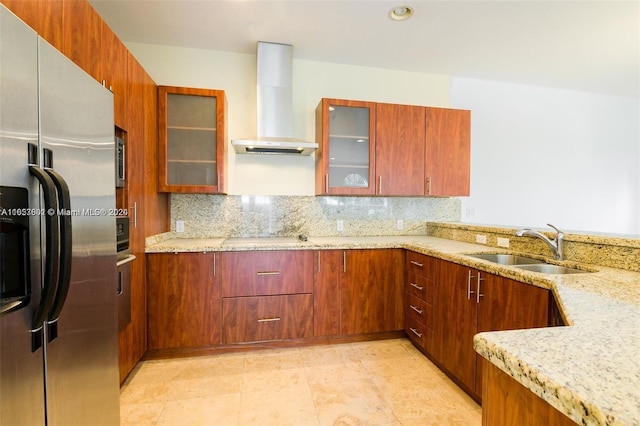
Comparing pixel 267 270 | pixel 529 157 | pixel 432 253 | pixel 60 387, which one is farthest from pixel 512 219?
pixel 60 387

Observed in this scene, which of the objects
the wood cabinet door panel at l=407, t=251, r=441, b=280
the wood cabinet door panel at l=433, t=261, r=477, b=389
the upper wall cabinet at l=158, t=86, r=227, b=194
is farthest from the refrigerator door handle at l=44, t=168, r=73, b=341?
the wood cabinet door panel at l=407, t=251, r=441, b=280

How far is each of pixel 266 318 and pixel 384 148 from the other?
1.86 metres

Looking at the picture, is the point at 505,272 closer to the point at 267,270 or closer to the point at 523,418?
the point at 523,418

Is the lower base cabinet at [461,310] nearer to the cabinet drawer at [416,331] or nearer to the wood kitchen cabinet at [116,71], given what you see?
the cabinet drawer at [416,331]

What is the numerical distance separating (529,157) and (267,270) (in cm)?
341

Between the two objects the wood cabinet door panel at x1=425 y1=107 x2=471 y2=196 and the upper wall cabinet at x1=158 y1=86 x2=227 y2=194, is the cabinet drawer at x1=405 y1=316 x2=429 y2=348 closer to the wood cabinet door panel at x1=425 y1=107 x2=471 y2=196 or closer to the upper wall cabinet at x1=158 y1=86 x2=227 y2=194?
the wood cabinet door panel at x1=425 y1=107 x2=471 y2=196

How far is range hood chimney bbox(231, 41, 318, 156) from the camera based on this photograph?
2.58 m

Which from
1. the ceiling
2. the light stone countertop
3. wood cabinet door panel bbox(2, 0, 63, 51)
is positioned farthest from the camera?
the ceiling

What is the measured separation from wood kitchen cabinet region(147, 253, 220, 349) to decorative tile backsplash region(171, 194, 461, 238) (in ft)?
1.83

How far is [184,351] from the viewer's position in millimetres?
2266

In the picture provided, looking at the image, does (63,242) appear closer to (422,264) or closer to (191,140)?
(191,140)

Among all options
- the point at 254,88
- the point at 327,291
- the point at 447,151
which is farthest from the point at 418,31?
the point at 327,291

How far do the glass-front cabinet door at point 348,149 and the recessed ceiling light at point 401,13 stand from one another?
692 millimetres

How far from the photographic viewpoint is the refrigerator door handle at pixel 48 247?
2.50 feet
